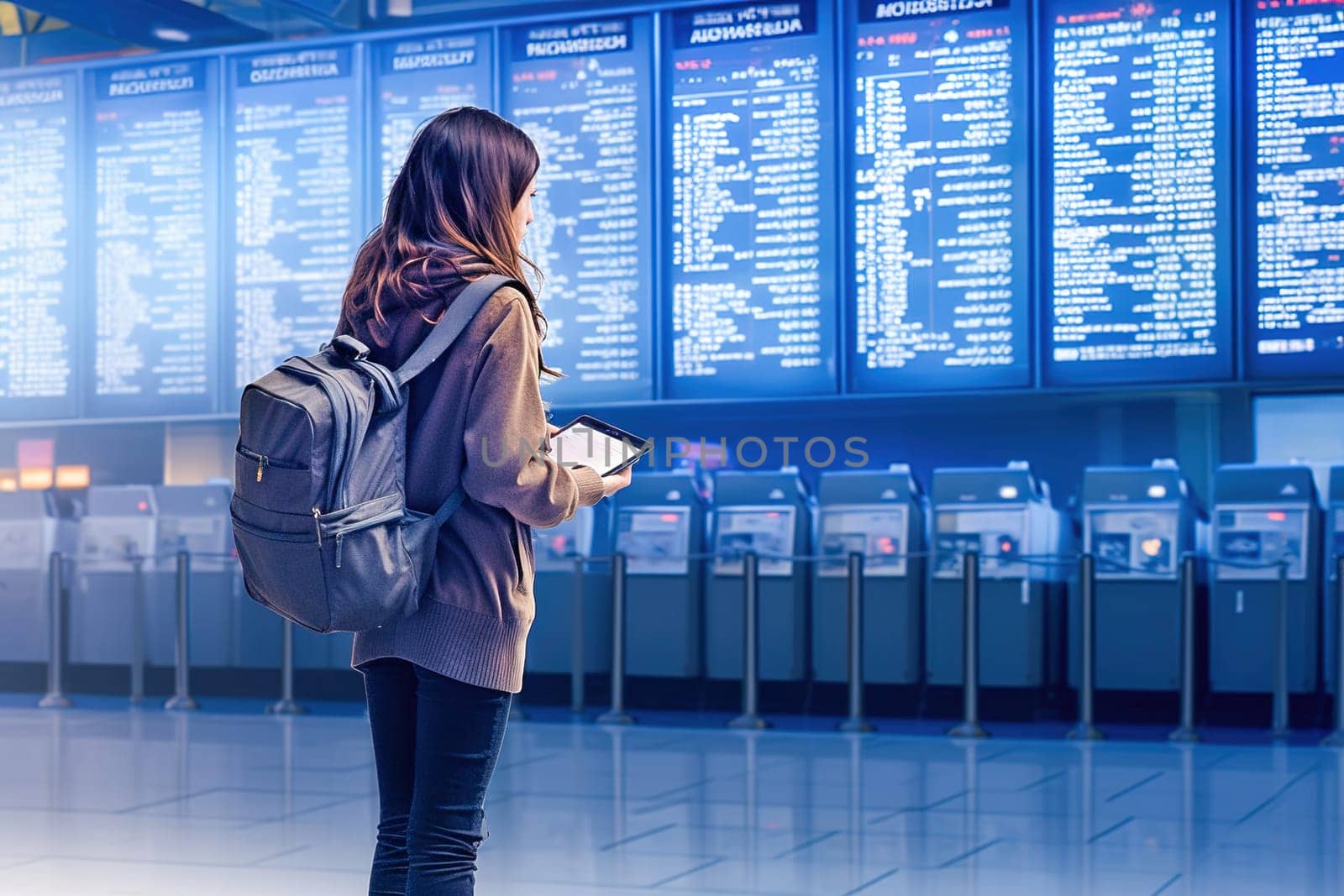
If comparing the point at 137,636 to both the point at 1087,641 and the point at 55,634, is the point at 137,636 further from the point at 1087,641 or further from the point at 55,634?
the point at 1087,641

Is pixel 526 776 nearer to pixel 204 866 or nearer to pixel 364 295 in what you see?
pixel 204 866

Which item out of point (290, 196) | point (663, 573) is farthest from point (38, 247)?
point (663, 573)

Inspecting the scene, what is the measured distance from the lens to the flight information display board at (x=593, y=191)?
757 cm

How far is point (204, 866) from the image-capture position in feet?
12.0

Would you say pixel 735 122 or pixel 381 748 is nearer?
pixel 381 748

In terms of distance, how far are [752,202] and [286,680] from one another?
3.10 meters

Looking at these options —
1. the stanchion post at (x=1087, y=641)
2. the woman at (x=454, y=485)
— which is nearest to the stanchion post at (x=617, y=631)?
the stanchion post at (x=1087, y=641)

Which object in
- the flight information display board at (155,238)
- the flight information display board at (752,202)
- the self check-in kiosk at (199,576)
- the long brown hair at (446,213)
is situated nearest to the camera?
the long brown hair at (446,213)

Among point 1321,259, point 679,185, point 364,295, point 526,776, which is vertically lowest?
point 526,776

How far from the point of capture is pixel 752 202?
740cm

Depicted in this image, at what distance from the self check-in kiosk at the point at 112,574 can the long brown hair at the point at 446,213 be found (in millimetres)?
6671

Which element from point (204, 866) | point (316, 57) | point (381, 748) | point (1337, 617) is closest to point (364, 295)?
point (381, 748)

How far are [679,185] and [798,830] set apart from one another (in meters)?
4.03

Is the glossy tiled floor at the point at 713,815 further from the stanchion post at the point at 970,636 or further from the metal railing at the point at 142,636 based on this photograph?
the metal railing at the point at 142,636
